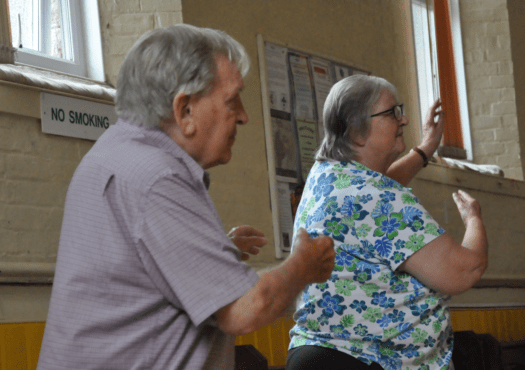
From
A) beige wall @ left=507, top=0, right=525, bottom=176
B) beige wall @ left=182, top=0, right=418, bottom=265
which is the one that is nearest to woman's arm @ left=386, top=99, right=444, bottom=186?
beige wall @ left=182, top=0, right=418, bottom=265

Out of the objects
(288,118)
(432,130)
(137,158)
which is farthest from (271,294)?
(288,118)

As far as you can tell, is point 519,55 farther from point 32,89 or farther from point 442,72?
point 32,89

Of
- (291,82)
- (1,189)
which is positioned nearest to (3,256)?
(1,189)

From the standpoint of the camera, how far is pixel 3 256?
240cm

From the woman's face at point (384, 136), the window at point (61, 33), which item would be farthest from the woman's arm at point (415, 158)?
the window at point (61, 33)

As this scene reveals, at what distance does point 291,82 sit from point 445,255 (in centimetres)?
247

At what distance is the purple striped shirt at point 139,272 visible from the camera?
1.13m

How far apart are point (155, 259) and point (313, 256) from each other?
0.96 ft

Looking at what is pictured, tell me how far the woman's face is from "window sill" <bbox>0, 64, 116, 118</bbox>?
4.05ft

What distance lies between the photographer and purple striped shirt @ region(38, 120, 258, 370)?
113 centimetres

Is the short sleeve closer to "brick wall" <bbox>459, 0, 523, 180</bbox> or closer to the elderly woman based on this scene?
the elderly woman

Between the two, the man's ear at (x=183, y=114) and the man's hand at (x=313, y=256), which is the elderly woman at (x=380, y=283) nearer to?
the man's hand at (x=313, y=256)

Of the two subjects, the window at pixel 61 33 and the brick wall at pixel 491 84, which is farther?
the brick wall at pixel 491 84

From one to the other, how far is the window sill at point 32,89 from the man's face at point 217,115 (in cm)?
143
